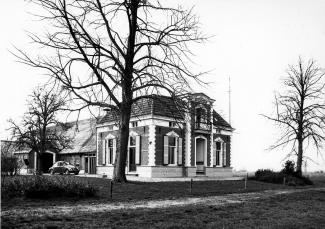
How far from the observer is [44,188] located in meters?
14.7

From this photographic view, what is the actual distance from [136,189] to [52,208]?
717 centimetres

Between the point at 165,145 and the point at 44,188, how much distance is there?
16.6m

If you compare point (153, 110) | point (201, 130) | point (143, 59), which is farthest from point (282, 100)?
point (143, 59)

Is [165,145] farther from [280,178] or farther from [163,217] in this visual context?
[163,217]

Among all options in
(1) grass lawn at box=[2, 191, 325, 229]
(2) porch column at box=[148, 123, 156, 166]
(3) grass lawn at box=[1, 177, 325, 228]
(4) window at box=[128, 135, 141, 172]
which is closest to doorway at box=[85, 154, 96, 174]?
(4) window at box=[128, 135, 141, 172]

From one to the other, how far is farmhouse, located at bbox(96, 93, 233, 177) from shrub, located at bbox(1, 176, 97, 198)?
11291 millimetres

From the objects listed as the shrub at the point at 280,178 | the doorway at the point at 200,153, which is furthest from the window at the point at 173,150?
the shrub at the point at 280,178

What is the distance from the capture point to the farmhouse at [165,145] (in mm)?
29938

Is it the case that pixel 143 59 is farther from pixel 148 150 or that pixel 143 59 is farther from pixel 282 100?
pixel 282 100

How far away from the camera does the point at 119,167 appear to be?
21.9 m

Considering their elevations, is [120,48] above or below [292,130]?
above

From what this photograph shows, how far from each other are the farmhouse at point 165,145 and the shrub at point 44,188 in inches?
445

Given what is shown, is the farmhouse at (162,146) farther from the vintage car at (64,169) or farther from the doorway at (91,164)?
the vintage car at (64,169)

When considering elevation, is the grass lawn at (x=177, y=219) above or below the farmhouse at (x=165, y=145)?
below
